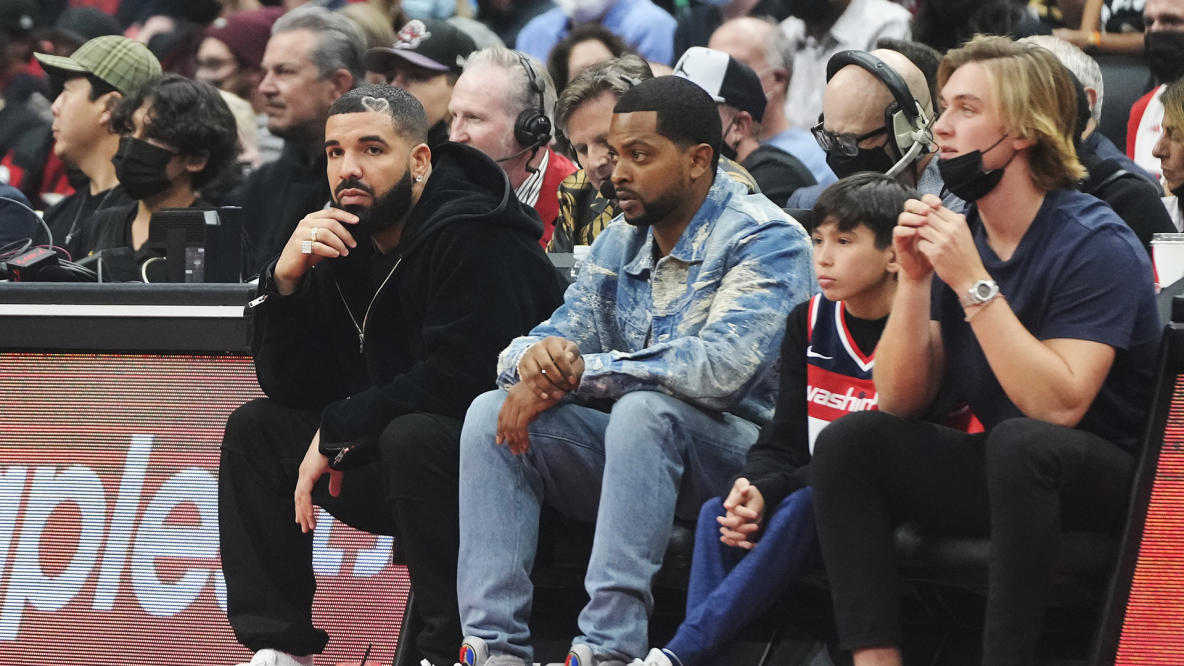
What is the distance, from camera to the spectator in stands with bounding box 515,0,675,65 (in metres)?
8.42

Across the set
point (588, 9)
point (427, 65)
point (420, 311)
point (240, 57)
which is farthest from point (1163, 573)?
point (240, 57)

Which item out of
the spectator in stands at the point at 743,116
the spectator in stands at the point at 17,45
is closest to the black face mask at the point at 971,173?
the spectator in stands at the point at 743,116

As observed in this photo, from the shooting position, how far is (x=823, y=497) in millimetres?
3854

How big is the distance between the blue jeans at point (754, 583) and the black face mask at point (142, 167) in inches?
135

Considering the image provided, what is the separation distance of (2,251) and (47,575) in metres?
1.81

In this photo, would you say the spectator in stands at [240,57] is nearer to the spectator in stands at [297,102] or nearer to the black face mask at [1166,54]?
the spectator in stands at [297,102]

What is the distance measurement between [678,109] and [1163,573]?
163 centimetres

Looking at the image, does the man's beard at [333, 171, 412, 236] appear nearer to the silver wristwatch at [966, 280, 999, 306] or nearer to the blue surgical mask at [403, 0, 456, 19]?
the silver wristwatch at [966, 280, 999, 306]

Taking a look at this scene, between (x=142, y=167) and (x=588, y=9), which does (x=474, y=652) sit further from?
(x=588, y=9)

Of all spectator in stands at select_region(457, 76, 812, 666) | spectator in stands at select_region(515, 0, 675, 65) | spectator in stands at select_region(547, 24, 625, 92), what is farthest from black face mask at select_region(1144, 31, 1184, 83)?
spectator in stands at select_region(457, 76, 812, 666)

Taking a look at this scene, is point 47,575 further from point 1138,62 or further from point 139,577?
point 1138,62

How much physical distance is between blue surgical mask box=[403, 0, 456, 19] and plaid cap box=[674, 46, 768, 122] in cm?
310

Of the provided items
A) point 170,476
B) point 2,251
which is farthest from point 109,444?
point 2,251

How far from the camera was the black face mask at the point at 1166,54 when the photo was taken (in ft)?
21.3
